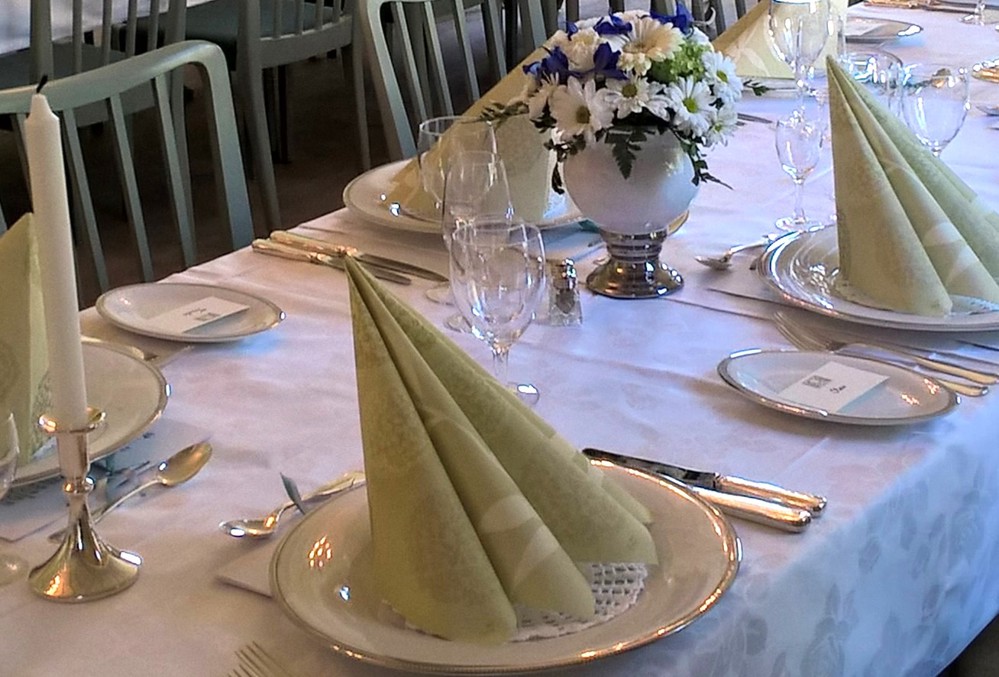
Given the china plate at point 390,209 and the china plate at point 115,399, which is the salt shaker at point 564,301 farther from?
the china plate at point 115,399

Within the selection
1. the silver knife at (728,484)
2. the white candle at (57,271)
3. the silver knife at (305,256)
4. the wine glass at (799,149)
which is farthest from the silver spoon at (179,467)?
the wine glass at (799,149)

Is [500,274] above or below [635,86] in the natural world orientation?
below

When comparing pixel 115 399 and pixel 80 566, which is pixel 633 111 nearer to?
pixel 115 399

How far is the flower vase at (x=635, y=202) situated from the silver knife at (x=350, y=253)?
170mm

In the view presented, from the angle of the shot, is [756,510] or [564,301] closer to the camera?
[756,510]

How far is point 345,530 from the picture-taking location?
88 cm

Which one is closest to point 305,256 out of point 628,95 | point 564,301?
point 564,301

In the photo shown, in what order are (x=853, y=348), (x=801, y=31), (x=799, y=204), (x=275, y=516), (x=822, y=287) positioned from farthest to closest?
(x=801, y=31)
(x=799, y=204)
(x=822, y=287)
(x=853, y=348)
(x=275, y=516)

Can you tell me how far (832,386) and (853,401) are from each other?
1.3 inches

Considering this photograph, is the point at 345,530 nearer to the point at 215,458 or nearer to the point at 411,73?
the point at 215,458

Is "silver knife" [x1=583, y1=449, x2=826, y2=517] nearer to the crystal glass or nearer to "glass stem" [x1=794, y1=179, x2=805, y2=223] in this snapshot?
"glass stem" [x1=794, y1=179, x2=805, y2=223]

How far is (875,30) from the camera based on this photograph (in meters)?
2.38

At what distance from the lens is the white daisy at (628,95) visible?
121 cm

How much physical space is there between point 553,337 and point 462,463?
0.48 metres
